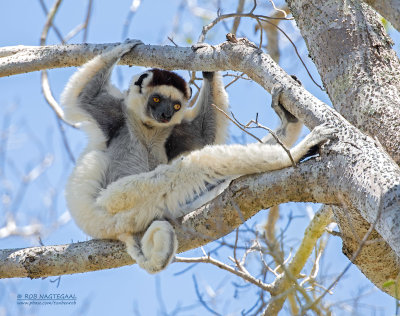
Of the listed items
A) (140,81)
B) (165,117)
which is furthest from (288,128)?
(140,81)

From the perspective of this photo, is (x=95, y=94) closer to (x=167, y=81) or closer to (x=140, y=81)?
(x=140, y=81)

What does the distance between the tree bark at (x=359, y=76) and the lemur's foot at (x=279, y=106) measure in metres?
0.42

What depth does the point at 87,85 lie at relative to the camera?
5699 mm

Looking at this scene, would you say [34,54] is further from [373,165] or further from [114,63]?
[373,165]

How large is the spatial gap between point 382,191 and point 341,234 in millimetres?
1195

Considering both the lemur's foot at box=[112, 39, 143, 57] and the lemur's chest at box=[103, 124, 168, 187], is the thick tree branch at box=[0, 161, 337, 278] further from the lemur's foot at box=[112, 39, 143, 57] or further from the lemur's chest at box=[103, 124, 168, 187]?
the lemur's foot at box=[112, 39, 143, 57]

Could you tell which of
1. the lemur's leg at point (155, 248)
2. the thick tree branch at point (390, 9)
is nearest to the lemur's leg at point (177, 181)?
the lemur's leg at point (155, 248)

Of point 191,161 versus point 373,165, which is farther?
point 191,161

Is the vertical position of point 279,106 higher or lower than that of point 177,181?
higher

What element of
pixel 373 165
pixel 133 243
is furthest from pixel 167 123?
pixel 373 165

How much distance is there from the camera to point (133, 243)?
4648 mm

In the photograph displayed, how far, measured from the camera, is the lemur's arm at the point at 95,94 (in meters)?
5.57

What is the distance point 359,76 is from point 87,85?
117 inches

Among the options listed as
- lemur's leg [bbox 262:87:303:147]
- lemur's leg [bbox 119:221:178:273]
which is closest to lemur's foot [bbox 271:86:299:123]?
lemur's leg [bbox 262:87:303:147]
